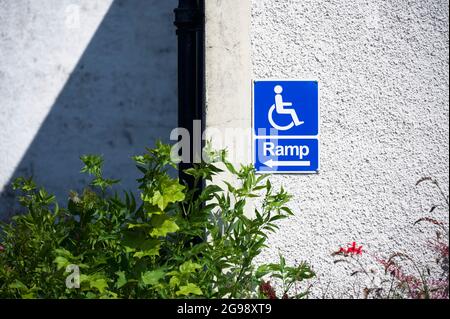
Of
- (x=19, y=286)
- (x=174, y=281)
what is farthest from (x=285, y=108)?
(x=19, y=286)

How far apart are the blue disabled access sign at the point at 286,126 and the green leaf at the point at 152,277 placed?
0.89 m

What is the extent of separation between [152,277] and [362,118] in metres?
1.49

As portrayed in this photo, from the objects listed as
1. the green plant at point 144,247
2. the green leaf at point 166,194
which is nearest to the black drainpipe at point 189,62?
the green plant at point 144,247

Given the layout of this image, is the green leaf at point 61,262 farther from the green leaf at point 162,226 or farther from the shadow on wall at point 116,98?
the shadow on wall at point 116,98

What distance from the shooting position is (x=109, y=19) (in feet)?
19.6

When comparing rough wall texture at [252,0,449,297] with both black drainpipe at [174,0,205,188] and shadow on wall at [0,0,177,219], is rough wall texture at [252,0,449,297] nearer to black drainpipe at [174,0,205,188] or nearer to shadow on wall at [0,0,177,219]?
black drainpipe at [174,0,205,188]

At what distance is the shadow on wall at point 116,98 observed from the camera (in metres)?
5.95

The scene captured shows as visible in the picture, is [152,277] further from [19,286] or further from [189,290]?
[19,286]

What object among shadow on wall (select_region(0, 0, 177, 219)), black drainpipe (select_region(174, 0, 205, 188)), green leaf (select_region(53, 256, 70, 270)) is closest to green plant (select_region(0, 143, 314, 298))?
green leaf (select_region(53, 256, 70, 270))

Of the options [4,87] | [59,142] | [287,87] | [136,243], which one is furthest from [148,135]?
[136,243]

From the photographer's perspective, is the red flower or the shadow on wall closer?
the red flower

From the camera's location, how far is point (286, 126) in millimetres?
3666

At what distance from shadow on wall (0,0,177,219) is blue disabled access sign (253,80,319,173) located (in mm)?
2340

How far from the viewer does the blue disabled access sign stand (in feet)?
12.1
